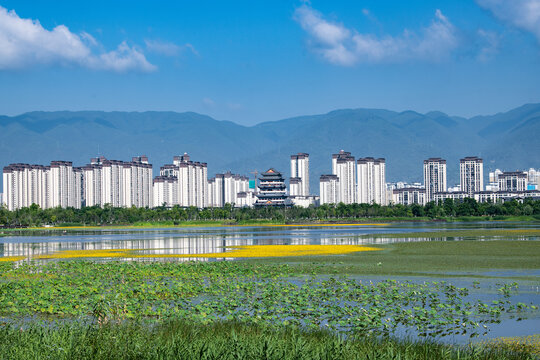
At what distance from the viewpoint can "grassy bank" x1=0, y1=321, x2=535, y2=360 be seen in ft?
34.8

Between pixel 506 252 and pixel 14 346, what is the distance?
29.8 metres

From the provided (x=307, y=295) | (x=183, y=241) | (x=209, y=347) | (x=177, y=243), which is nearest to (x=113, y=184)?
(x=183, y=241)

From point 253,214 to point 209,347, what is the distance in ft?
408

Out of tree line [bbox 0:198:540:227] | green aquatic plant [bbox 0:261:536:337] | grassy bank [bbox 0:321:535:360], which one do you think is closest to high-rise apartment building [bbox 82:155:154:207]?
tree line [bbox 0:198:540:227]

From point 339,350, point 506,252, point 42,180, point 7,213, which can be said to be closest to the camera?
point 339,350

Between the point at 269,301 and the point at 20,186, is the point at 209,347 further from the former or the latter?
the point at 20,186

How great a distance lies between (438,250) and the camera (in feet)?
125

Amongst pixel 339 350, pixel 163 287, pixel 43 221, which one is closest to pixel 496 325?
pixel 339 350

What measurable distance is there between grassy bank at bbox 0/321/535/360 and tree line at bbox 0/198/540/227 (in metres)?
114

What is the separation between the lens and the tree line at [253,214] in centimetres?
12275

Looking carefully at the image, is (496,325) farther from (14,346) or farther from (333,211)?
(333,211)

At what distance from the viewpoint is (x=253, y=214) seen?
13512cm

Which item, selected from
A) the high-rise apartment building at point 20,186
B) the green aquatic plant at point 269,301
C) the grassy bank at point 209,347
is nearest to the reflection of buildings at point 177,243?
the green aquatic plant at point 269,301

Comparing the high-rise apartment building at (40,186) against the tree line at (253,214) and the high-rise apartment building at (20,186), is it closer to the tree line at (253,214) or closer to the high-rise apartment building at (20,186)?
the high-rise apartment building at (20,186)
